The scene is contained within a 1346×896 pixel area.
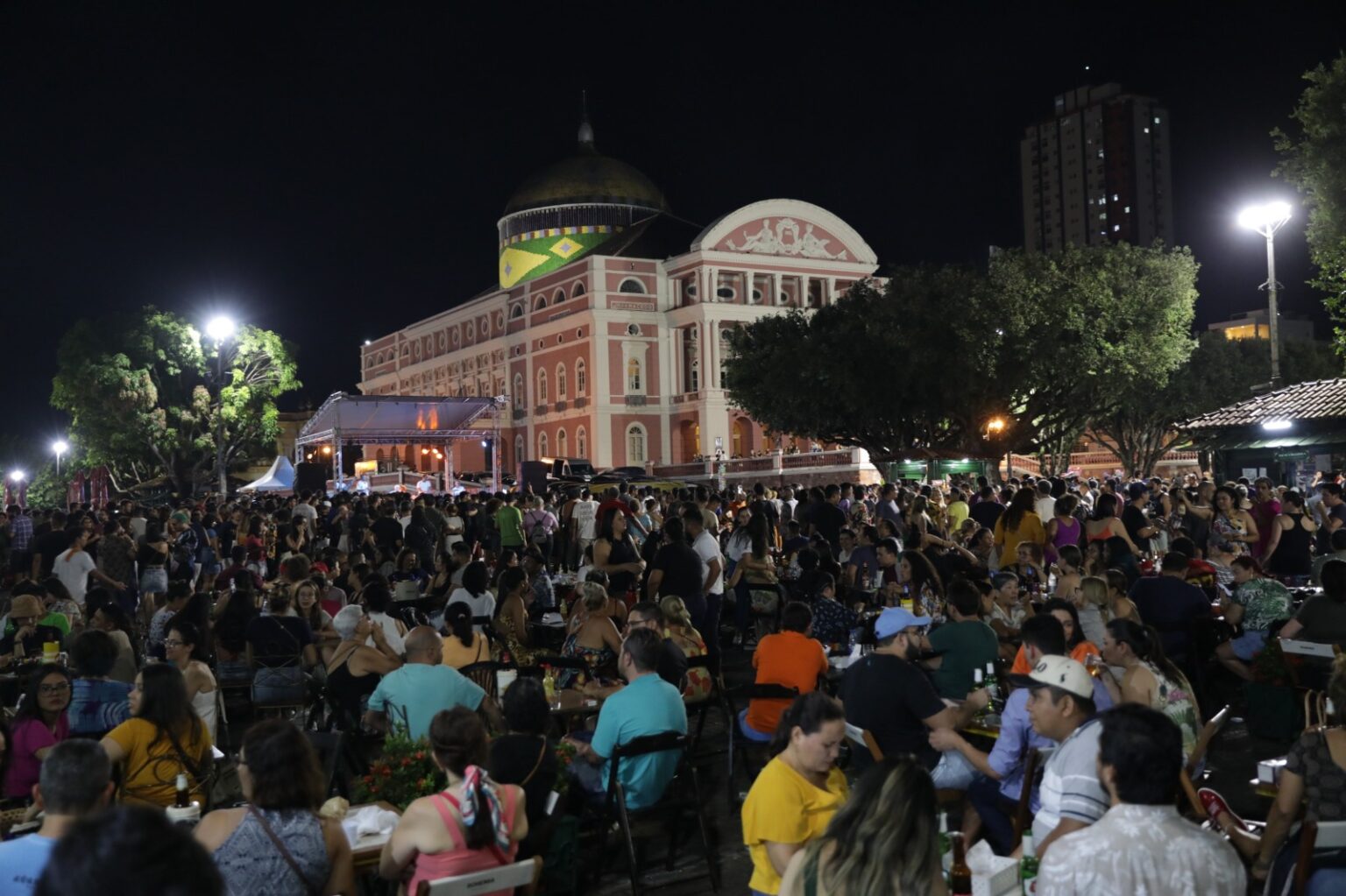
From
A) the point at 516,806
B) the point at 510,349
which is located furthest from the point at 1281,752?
the point at 510,349

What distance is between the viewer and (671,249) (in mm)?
57375

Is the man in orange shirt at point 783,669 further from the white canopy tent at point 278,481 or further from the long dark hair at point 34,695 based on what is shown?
the white canopy tent at point 278,481

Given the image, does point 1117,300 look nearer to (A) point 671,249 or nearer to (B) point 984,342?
(B) point 984,342

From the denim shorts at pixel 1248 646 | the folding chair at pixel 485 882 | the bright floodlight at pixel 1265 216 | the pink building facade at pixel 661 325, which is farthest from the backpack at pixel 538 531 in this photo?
the pink building facade at pixel 661 325

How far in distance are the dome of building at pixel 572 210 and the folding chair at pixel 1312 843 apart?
195 ft

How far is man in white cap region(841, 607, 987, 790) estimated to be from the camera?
5641 mm

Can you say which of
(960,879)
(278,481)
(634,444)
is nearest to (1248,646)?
(960,879)

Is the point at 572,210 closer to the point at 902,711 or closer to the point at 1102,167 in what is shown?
the point at 902,711

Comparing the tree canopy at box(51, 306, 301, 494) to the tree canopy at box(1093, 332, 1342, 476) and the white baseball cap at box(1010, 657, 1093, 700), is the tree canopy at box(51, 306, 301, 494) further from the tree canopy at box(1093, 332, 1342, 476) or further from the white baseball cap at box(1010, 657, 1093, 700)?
the white baseball cap at box(1010, 657, 1093, 700)

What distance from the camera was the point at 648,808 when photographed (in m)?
6.06

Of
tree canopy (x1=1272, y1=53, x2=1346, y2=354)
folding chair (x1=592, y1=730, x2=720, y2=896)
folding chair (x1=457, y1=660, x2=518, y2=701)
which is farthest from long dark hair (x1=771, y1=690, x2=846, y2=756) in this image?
tree canopy (x1=1272, y1=53, x2=1346, y2=354)

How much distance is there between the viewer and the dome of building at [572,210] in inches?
2489

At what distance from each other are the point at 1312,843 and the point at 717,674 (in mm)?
4981

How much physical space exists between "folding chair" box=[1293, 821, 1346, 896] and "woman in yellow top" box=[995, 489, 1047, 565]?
26.8 feet
